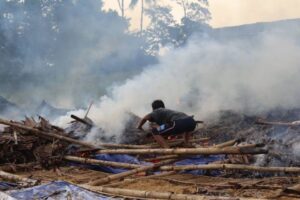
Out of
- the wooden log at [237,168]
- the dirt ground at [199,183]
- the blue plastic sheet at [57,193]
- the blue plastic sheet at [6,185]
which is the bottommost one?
the dirt ground at [199,183]

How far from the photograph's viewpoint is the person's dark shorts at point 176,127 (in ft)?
26.3

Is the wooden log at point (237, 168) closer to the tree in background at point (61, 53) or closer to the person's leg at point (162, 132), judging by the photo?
the person's leg at point (162, 132)

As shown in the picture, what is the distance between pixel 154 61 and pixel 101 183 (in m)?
17.6

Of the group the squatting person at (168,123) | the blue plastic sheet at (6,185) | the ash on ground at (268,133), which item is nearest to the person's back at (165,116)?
the squatting person at (168,123)

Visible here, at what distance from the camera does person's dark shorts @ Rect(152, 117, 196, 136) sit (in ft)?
26.3

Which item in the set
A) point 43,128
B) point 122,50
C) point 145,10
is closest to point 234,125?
point 43,128

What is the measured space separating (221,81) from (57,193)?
10.6 m

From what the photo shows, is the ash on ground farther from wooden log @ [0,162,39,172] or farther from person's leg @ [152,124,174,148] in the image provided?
wooden log @ [0,162,39,172]

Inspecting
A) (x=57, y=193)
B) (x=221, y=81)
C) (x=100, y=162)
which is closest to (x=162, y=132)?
(x=100, y=162)

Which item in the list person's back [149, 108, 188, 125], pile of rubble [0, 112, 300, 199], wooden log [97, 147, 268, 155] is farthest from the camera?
person's back [149, 108, 188, 125]

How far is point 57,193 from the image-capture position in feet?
14.4

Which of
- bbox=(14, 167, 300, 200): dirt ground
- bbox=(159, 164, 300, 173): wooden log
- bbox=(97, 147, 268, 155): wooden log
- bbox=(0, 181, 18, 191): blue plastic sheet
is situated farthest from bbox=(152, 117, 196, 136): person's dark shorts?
bbox=(0, 181, 18, 191): blue plastic sheet

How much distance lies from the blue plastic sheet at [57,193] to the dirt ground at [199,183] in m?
1.09

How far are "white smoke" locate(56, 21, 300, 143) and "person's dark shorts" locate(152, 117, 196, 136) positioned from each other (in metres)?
3.54
